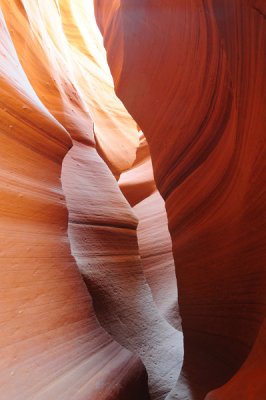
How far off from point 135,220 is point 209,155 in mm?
1020

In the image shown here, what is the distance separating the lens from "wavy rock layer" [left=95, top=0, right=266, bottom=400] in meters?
1.30

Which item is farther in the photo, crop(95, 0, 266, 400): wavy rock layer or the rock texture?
crop(95, 0, 266, 400): wavy rock layer

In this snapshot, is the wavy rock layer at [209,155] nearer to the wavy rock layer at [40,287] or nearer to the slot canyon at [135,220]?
the slot canyon at [135,220]

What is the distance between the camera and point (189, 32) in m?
1.77

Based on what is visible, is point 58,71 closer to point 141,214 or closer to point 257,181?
point 141,214

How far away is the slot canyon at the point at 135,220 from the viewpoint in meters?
1.18

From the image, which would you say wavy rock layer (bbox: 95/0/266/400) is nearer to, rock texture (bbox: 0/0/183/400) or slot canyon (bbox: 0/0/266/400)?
slot canyon (bbox: 0/0/266/400)

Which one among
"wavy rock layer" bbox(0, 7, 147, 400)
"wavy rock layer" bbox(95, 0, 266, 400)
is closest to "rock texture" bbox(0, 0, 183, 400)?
"wavy rock layer" bbox(0, 7, 147, 400)

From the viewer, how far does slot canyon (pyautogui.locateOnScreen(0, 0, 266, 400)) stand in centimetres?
118

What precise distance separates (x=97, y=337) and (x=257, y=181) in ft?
2.98

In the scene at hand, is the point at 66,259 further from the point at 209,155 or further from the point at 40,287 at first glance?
the point at 209,155

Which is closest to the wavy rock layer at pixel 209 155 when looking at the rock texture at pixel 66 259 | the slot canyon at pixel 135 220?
the slot canyon at pixel 135 220

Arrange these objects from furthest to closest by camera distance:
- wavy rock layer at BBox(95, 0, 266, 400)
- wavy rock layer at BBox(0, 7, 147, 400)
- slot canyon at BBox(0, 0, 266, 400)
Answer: wavy rock layer at BBox(95, 0, 266, 400) < slot canyon at BBox(0, 0, 266, 400) < wavy rock layer at BBox(0, 7, 147, 400)

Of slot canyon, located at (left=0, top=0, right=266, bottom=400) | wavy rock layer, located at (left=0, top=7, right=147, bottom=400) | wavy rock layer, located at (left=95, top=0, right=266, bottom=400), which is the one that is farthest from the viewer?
wavy rock layer, located at (left=95, top=0, right=266, bottom=400)
